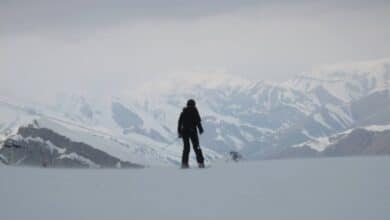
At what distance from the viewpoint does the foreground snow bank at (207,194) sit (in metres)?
12.6

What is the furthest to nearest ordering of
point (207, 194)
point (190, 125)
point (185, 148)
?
point (185, 148)
point (190, 125)
point (207, 194)

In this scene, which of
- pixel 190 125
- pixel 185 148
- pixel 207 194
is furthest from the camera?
pixel 185 148

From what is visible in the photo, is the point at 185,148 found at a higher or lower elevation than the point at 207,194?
higher

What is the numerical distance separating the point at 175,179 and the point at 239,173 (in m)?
2.12

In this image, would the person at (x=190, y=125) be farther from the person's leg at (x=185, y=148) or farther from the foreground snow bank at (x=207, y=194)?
the foreground snow bank at (x=207, y=194)

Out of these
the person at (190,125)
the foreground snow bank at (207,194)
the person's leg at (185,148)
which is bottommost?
the foreground snow bank at (207,194)

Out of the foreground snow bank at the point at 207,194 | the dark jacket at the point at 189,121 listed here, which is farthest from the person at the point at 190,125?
the foreground snow bank at the point at 207,194

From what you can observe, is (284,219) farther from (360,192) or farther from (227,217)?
(360,192)

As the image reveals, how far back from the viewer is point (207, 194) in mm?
15180

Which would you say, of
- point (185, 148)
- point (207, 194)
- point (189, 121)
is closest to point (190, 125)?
point (189, 121)

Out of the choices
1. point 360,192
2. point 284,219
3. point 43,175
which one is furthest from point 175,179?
point 284,219

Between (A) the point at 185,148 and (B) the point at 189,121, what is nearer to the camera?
(B) the point at 189,121

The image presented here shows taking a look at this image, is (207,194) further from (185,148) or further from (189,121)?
(185,148)

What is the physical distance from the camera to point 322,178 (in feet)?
55.8
